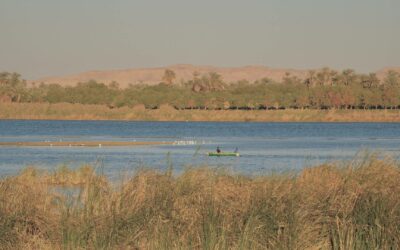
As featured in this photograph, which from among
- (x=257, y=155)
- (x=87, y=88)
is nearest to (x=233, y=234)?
(x=257, y=155)

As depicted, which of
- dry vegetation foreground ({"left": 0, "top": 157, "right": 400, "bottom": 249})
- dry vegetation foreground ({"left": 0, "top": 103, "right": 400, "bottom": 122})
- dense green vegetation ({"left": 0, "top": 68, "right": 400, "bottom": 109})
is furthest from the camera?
dense green vegetation ({"left": 0, "top": 68, "right": 400, "bottom": 109})

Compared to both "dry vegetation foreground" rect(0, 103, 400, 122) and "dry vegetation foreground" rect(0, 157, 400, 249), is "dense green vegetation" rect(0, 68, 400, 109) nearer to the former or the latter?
"dry vegetation foreground" rect(0, 103, 400, 122)

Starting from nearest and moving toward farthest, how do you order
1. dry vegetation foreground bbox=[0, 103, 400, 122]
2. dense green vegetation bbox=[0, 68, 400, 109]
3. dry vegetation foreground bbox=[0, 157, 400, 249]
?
dry vegetation foreground bbox=[0, 157, 400, 249], dry vegetation foreground bbox=[0, 103, 400, 122], dense green vegetation bbox=[0, 68, 400, 109]

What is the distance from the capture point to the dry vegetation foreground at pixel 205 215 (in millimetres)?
12812

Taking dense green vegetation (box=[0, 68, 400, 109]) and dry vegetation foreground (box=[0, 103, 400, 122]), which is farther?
dense green vegetation (box=[0, 68, 400, 109])

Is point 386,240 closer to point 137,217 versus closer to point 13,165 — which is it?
point 137,217

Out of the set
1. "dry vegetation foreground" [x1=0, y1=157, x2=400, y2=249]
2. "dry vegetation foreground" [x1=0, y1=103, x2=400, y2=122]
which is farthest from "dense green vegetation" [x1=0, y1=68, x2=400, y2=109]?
"dry vegetation foreground" [x1=0, y1=157, x2=400, y2=249]

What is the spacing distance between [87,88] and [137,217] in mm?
155522

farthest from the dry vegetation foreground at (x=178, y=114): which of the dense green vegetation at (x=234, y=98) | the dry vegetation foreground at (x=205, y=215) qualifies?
the dry vegetation foreground at (x=205, y=215)

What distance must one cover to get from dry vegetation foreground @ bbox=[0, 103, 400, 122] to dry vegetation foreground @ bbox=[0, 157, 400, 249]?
413 ft

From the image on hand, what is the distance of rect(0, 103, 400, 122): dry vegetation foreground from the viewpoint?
141 m

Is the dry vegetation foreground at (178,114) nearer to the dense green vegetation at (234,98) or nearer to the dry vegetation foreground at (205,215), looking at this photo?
the dense green vegetation at (234,98)

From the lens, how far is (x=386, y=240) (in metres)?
12.9

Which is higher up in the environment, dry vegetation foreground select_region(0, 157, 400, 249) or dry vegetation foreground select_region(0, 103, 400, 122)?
dry vegetation foreground select_region(0, 157, 400, 249)
